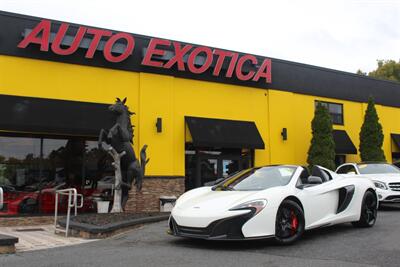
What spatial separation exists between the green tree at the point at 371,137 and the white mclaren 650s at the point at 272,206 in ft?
38.2

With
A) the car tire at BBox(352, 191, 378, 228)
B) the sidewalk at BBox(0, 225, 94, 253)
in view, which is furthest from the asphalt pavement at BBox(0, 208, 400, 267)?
the sidewalk at BBox(0, 225, 94, 253)

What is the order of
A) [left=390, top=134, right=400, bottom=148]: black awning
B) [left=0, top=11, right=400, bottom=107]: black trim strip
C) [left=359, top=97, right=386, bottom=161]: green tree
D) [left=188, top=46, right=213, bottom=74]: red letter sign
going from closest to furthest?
1. [left=0, top=11, right=400, bottom=107]: black trim strip
2. [left=188, top=46, right=213, bottom=74]: red letter sign
3. [left=359, top=97, right=386, bottom=161]: green tree
4. [left=390, top=134, right=400, bottom=148]: black awning

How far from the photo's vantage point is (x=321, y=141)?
18.0 meters

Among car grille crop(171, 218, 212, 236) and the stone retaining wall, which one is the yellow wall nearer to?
the stone retaining wall

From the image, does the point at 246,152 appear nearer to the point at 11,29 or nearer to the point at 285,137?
the point at 285,137

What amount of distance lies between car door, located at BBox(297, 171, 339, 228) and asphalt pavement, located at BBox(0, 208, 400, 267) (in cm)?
33

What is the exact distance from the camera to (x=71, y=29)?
1398 centimetres

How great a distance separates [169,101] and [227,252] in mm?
9797

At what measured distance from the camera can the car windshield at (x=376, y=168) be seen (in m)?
13.5

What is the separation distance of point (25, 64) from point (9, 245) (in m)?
7.69

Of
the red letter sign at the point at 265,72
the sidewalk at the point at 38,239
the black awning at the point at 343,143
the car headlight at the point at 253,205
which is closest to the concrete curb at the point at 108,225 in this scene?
the sidewalk at the point at 38,239

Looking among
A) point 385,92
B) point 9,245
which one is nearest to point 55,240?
point 9,245

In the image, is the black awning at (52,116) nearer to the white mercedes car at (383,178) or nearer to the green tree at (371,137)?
the white mercedes car at (383,178)

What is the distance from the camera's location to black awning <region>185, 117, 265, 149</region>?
15406mm
